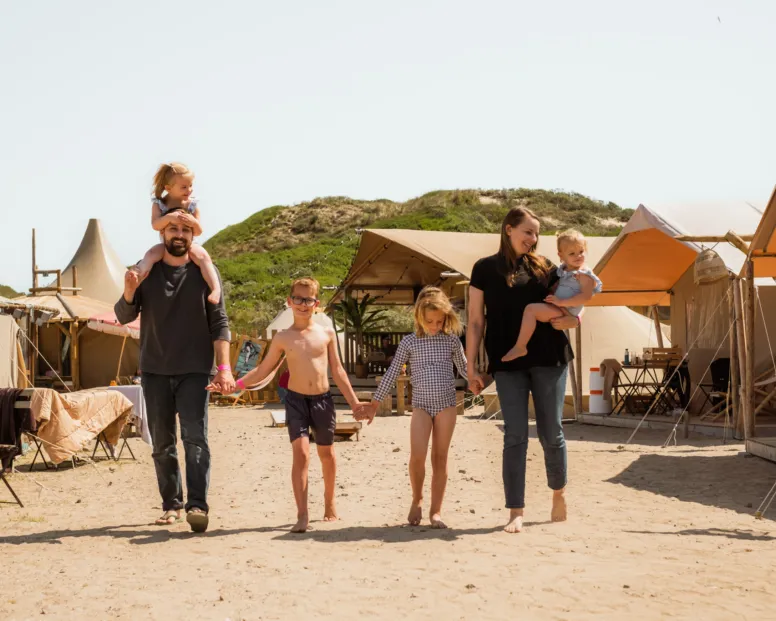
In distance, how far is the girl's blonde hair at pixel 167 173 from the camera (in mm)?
6109

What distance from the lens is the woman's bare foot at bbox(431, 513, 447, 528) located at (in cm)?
604

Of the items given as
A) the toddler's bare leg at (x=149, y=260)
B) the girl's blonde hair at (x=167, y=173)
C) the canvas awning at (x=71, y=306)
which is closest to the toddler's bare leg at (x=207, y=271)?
the toddler's bare leg at (x=149, y=260)

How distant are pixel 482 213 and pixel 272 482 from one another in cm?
7123

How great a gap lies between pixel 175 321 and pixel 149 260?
14.9 inches

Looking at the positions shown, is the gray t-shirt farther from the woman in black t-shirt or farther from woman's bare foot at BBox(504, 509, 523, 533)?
woman's bare foot at BBox(504, 509, 523, 533)

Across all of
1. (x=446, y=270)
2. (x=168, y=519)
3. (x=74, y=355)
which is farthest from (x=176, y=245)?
(x=74, y=355)

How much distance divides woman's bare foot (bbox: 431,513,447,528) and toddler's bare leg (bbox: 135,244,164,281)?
7.08 feet

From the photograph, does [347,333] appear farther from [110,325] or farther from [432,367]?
[432,367]

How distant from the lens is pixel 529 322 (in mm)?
5812

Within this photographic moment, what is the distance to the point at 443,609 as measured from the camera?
13.7ft

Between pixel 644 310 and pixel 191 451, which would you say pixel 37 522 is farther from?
pixel 644 310

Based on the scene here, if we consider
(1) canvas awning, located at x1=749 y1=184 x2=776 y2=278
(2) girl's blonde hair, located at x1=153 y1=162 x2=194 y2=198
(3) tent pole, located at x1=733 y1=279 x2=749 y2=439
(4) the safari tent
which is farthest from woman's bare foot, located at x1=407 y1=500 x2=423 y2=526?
(3) tent pole, located at x1=733 y1=279 x2=749 y2=439

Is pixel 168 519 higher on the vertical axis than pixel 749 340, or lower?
lower

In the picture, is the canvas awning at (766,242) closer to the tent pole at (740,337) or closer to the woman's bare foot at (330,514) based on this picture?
the tent pole at (740,337)
